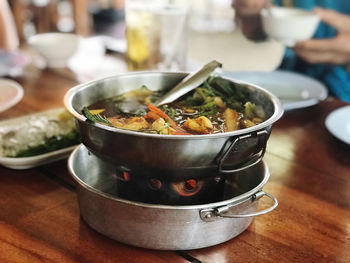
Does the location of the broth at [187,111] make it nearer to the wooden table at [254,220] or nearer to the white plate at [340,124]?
the wooden table at [254,220]

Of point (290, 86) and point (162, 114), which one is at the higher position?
point (162, 114)

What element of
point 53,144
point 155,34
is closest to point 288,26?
point 155,34

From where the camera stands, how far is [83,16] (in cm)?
619

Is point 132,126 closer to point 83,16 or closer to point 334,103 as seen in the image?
point 334,103

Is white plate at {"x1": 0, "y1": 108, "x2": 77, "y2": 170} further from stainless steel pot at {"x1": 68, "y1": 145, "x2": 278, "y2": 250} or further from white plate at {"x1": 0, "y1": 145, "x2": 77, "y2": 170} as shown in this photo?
stainless steel pot at {"x1": 68, "y1": 145, "x2": 278, "y2": 250}

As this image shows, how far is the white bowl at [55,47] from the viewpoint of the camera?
2.28 m

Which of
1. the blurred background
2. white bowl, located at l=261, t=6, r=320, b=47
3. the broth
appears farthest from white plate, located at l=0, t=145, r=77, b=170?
white bowl, located at l=261, t=6, r=320, b=47

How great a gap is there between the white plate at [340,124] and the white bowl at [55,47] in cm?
144

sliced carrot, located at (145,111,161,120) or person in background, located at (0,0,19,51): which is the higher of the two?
sliced carrot, located at (145,111,161,120)

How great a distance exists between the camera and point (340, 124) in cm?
162

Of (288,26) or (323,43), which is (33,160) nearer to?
(288,26)

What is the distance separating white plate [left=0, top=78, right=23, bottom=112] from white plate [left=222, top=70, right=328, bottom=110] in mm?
946

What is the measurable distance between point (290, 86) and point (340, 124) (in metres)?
0.44

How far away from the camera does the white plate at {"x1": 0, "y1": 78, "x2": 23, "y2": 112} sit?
1710mm
